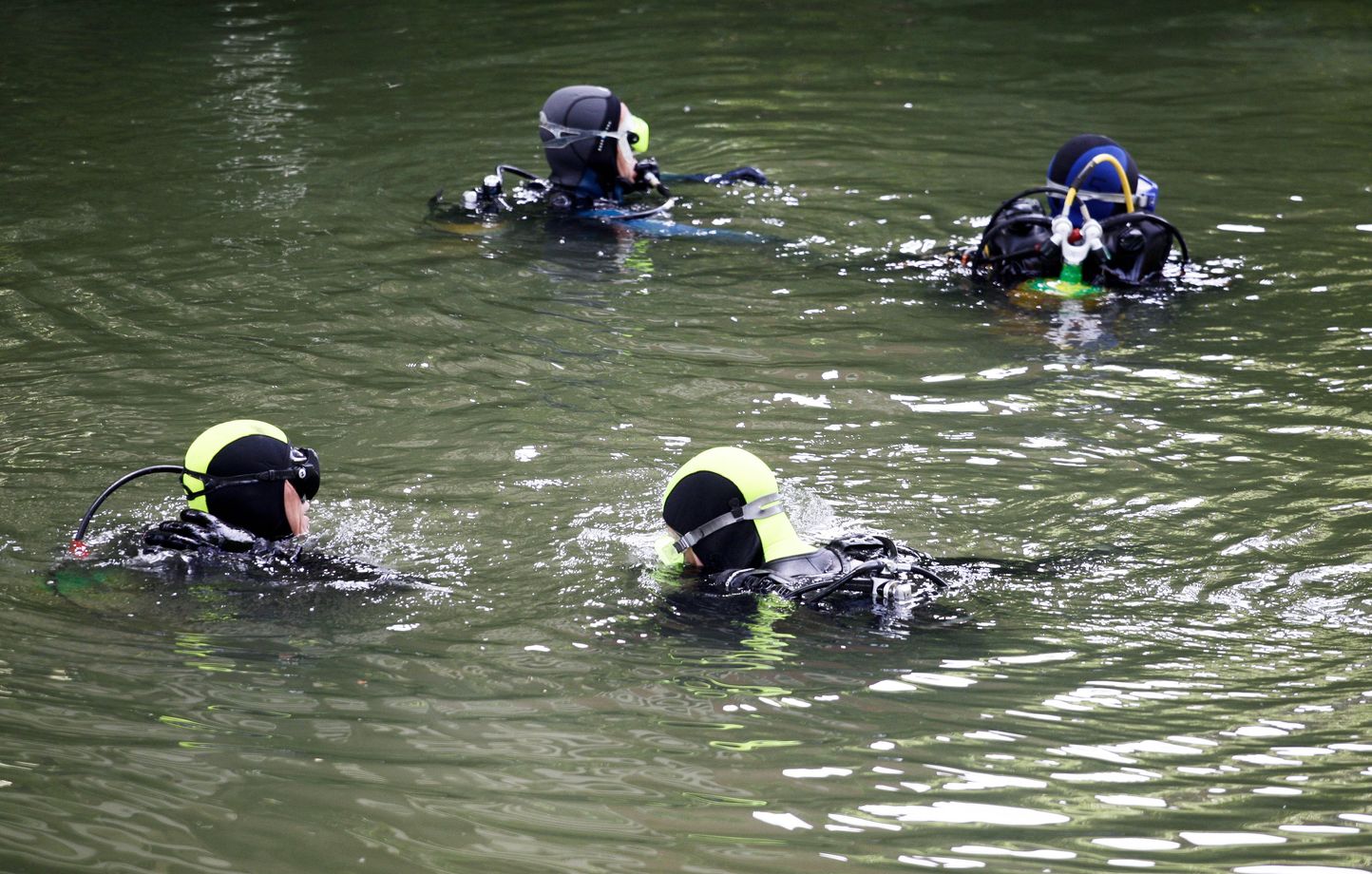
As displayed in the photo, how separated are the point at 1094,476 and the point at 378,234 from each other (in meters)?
5.40

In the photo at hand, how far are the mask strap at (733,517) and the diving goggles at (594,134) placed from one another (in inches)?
216

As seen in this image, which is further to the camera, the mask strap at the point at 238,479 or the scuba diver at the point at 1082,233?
the scuba diver at the point at 1082,233

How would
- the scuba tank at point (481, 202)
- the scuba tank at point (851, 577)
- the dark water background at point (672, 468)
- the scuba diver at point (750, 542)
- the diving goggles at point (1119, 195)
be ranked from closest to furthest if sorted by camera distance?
the dark water background at point (672, 468) → the scuba tank at point (851, 577) → the scuba diver at point (750, 542) → the diving goggles at point (1119, 195) → the scuba tank at point (481, 202)

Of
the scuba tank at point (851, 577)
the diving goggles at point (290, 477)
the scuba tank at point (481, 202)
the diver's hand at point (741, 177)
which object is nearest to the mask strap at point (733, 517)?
the scuba tank at point (851, 577)

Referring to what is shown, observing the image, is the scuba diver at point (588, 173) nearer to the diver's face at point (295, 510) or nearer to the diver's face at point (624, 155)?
the diver's face at point (624, 155)

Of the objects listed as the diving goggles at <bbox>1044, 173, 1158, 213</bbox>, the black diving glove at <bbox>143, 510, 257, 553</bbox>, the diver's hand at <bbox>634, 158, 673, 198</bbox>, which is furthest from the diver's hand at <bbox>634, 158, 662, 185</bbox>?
the black diving glove at <bbox>143, 510, 257, 553</bbox>

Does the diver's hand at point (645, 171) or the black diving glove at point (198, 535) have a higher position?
the diver's hand at point (645, 171)

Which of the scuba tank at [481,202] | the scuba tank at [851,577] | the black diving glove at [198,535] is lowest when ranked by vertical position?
the black diving glove at [198,535]

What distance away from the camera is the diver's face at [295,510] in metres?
5.27

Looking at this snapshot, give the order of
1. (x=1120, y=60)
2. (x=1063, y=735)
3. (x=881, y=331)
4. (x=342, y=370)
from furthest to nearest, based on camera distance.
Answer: (x=1120, y=60)
(x=881, y=331)
(x=342, y=370)
(x=1063, y=735)

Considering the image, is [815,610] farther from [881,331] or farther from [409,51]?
[409,51]

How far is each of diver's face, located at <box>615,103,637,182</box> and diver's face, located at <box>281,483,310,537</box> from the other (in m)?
5.19

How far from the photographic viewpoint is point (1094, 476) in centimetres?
616

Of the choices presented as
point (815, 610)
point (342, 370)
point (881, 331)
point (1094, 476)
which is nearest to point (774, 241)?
point (881, 331)
